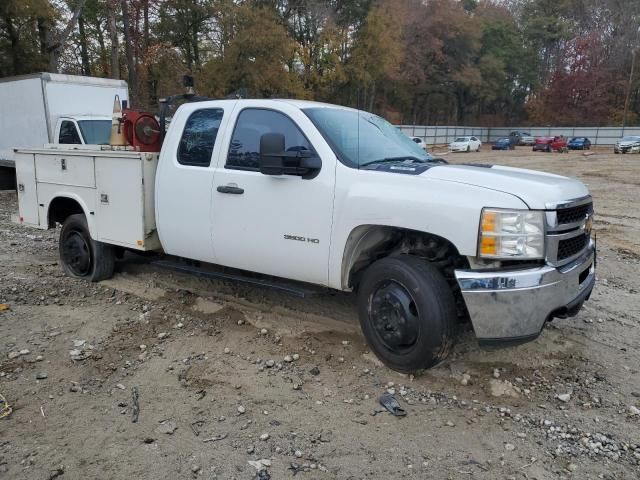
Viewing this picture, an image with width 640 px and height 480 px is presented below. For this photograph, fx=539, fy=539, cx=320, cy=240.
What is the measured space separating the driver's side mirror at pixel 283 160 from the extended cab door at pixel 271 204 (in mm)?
59

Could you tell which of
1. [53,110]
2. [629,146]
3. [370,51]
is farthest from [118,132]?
[629,146]

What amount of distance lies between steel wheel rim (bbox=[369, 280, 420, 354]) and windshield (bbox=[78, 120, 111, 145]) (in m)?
9.70

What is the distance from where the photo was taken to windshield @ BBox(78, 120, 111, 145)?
1180 centimetres

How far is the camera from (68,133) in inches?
481

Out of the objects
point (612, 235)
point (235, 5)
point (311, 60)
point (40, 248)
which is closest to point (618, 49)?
point (311, 60)

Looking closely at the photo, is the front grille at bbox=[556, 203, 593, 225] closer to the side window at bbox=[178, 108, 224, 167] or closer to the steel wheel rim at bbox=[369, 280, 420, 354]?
the steel wheel rim at bbox=[369, 280, 420, 354]

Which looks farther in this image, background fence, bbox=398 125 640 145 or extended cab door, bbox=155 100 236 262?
background fence, bbox=398 125 640 145

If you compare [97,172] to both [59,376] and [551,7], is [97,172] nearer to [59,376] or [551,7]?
[59,376]

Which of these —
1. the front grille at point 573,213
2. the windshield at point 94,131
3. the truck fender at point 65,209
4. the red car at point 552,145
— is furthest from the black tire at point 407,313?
the red car at point 552,145

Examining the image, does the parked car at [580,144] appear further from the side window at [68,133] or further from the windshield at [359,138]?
the windshield at [359,138]

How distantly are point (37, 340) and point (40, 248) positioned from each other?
381 centimetres

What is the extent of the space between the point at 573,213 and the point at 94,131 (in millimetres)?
10937

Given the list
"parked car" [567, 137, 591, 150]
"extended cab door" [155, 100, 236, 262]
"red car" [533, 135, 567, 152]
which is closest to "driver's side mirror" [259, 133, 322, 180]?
"extended cab door" [155, 100, 236, 262]

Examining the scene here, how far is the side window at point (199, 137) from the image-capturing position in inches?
190
